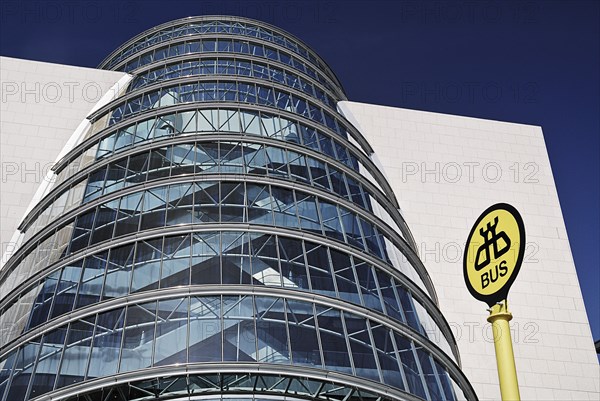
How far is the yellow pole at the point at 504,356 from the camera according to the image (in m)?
7.75

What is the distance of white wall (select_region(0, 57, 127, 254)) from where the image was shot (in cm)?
2862

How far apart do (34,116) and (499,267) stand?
86.4 ft

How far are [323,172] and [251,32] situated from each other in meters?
10.5

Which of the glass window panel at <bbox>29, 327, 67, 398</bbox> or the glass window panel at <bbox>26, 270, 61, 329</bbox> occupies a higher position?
the glass window panel at <bbox>26, 270, 61, 329</bbox>

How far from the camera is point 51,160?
29.7 meters

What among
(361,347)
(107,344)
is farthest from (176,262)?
(361,347)

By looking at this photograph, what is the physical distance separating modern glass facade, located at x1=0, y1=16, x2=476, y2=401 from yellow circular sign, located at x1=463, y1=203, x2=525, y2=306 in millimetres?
7533

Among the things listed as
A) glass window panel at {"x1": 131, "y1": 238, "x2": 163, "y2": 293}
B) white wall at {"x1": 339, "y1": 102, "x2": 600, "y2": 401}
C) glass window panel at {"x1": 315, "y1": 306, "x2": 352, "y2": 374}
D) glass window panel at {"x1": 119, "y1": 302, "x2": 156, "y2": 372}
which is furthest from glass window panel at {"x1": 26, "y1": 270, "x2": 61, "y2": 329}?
white wall at {"x1": 339, "y1": 102, "x2": 600, "y2": 401}

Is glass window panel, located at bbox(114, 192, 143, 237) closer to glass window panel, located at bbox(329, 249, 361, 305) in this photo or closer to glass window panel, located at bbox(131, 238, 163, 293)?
glass window panel, located at bbox(131, 238, 163, 293)

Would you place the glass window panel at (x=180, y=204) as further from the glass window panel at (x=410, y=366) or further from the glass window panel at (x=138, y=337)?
the glass window panel at (x=410, y=366)

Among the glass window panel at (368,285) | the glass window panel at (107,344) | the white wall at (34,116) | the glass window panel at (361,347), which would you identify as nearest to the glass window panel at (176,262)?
the glass window panel at (107,344)

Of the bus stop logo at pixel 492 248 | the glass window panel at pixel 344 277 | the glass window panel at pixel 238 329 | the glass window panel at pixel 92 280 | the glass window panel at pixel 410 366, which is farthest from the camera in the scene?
the glass window panel at pixel 344 277

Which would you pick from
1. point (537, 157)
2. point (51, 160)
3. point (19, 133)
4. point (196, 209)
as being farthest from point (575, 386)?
point (19, 133)

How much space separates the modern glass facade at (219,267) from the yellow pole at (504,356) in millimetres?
8156
